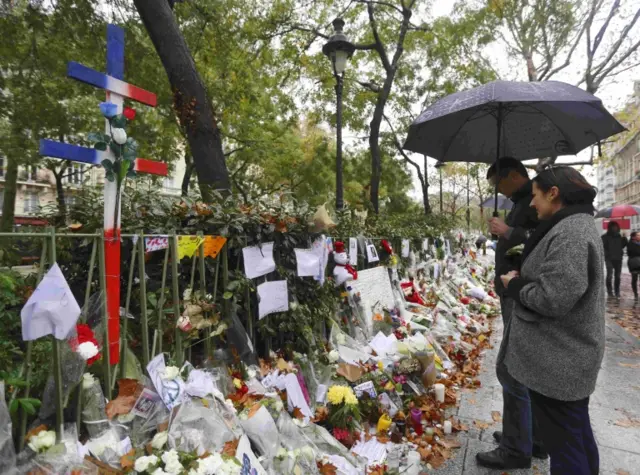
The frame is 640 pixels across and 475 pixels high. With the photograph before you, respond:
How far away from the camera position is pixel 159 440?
215 centimetres

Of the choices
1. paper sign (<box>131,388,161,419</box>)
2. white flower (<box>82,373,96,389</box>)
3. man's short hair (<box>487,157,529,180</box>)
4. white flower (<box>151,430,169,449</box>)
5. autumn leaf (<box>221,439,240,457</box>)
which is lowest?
autumn leaf (<box>221,439,240,457</box>)

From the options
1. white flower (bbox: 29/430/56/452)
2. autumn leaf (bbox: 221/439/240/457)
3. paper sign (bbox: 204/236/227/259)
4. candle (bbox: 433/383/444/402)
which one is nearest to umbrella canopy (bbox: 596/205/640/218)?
candle (bbox: 433/383/444/402)

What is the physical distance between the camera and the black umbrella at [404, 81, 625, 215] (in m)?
3.03

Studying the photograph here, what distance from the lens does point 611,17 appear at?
13891 millimetres

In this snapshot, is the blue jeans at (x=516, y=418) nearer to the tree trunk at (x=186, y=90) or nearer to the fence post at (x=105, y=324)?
the fence post at (x=105, y=324)

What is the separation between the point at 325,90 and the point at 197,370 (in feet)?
45.0

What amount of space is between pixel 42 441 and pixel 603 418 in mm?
4311

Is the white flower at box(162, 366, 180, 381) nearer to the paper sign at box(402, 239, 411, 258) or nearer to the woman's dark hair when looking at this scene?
the woman's dark hair

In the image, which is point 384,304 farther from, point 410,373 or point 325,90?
point 325,90

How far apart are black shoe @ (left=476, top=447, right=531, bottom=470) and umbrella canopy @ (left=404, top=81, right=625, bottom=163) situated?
2.19 m

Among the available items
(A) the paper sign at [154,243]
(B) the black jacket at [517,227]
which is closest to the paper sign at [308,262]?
(A) the paper sign at [154,243]

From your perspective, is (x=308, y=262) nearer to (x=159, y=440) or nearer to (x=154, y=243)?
(x=154, y=243)

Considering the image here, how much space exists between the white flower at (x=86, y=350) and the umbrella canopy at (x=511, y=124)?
8.84 ft

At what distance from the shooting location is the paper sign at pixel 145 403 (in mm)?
2367
